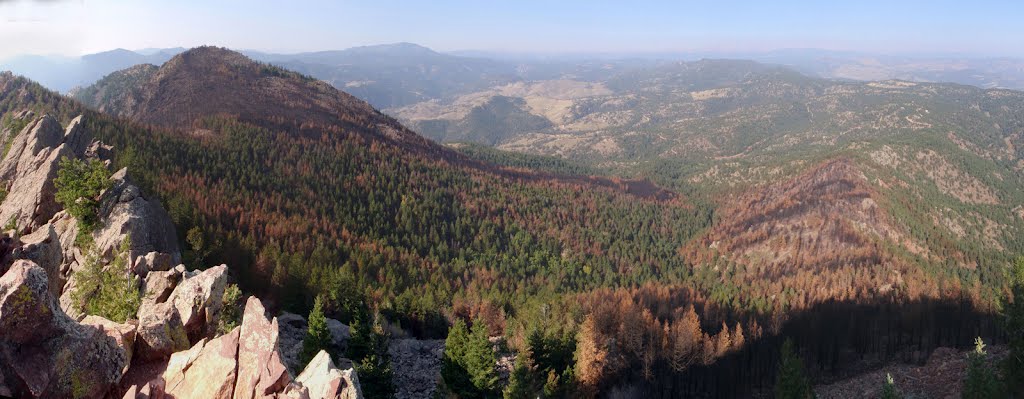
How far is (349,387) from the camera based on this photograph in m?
27.0

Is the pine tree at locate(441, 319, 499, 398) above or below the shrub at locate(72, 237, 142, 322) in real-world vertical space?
below

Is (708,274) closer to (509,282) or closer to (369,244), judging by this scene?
(509,282)

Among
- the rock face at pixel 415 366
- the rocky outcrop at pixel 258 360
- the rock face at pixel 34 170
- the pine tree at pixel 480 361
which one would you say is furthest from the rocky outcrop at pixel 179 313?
the rock face at pixel 415 366

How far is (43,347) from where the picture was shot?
84.1ft

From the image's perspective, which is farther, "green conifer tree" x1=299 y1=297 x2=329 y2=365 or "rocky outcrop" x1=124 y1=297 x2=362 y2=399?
"green conifer tree" x1=299 y1=297 x2=329 y2=365

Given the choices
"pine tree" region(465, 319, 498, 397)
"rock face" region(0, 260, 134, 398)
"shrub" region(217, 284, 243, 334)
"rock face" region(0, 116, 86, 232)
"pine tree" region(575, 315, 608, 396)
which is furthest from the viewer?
"pine tree" region(575, 315, 608, 396)

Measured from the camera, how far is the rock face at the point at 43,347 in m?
24.4

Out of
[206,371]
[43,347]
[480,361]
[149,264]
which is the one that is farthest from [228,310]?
[480,361]

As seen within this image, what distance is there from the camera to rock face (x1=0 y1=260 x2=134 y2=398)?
80.0ft

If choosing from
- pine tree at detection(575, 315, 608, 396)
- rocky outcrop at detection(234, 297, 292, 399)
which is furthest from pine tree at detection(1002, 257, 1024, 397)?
rocky outcrop at detection(234, 297, 292, 399)

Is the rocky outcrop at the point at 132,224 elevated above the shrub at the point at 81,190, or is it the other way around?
the shrub at the point at 81,190

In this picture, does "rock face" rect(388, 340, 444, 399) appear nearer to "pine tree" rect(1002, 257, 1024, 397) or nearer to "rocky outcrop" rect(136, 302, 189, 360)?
"rocky outcrop" rect(136, 302, 189, 360)

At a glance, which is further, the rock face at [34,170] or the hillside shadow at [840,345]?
the hillside shadow at [840,345]

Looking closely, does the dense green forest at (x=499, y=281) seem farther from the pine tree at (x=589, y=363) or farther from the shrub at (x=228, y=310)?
the shrub at (x=228, y=310)
